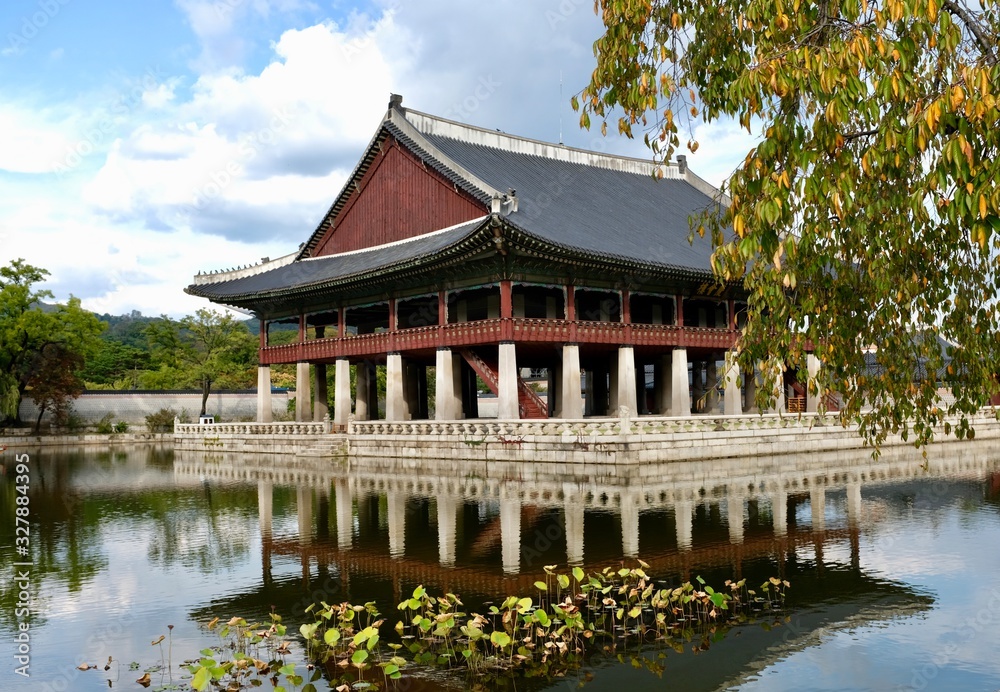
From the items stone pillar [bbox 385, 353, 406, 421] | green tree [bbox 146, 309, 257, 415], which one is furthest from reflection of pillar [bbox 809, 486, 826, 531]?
green tree [bbox 146, 309, 257, 415]

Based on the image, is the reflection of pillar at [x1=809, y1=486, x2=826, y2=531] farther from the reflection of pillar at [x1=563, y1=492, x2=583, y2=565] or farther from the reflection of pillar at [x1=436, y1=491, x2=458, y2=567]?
the reflection of pillar at [x1=436, y1=491, x2=458, y2=567]

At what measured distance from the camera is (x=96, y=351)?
66938 millimetres

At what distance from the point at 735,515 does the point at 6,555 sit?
15.7 m

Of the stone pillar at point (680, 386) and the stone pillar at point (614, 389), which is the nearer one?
the stone pillar at point (680, 386)

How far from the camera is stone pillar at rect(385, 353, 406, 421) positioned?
42500 mm

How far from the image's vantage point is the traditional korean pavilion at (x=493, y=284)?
126 feet

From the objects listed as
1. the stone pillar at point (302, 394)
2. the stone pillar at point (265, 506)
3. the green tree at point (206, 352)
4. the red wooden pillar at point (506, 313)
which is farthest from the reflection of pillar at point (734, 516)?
the green tree at point (206, 352)

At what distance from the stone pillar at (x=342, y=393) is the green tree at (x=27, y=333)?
92.6ft

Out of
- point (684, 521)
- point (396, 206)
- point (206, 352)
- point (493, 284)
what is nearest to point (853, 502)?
point (684, 521)

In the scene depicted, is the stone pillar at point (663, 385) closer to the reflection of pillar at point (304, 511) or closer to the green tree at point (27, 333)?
the reflection of pillar at point (304, 511)

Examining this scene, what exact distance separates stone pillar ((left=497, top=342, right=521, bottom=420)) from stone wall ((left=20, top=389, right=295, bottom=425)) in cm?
3994

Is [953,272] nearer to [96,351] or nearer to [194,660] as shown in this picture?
[194,660]

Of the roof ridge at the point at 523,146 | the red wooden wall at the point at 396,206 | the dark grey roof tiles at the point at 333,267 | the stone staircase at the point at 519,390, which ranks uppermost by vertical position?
the roof ridge at the point at 523,146

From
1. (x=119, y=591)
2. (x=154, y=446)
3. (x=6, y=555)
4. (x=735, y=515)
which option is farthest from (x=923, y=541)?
(x=154, y=446)
